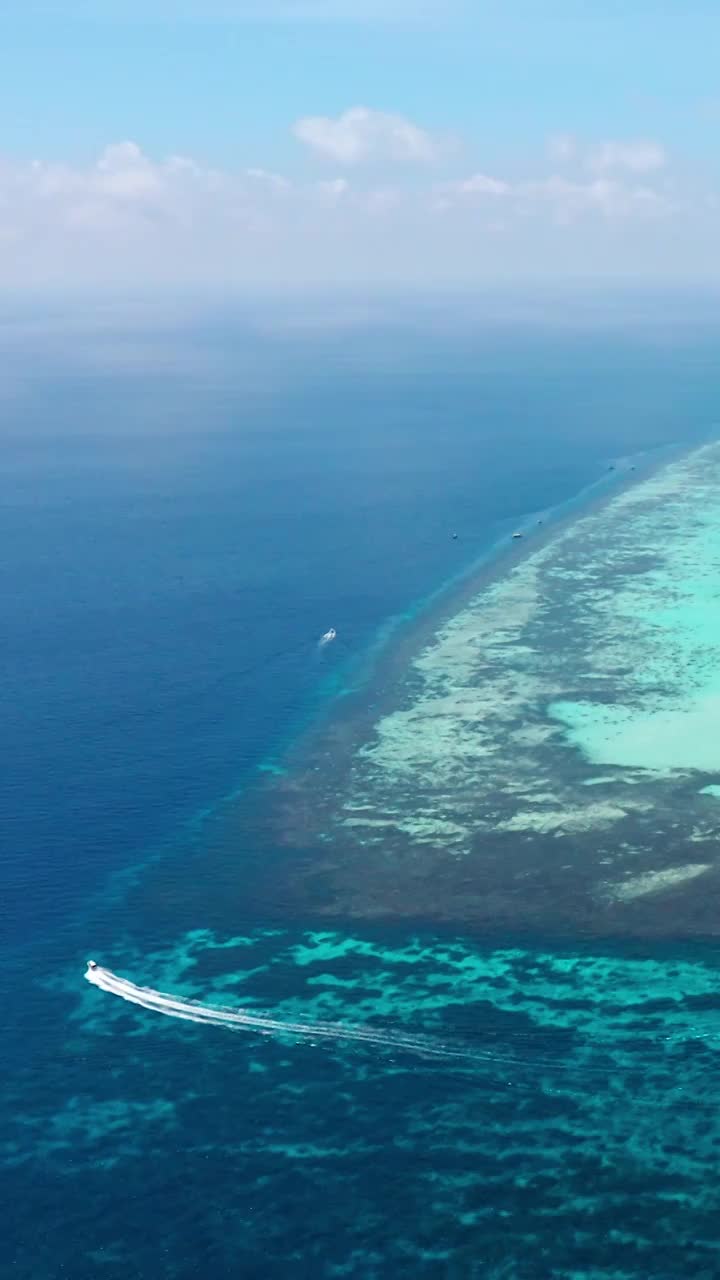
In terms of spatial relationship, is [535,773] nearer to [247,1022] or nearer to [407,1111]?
[247,1022]

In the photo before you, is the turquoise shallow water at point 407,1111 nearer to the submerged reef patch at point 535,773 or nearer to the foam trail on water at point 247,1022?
the foam trail on water at point 247,1022

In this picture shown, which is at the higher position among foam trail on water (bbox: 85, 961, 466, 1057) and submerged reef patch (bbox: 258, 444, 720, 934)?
submerged reef patch (bbox: 258, 444, 720, 934)

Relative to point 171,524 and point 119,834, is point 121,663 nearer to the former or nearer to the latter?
point 119,834

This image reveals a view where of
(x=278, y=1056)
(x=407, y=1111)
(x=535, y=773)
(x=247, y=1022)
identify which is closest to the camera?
(x=407, y=1111)

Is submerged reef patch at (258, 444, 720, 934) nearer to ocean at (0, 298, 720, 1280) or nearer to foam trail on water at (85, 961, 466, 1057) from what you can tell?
ocean at (0, 298, 720, 1280)

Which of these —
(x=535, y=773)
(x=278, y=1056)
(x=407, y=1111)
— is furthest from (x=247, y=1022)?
(x=535, y=773)

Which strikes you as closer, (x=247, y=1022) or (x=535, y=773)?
(x=247, y=1022)

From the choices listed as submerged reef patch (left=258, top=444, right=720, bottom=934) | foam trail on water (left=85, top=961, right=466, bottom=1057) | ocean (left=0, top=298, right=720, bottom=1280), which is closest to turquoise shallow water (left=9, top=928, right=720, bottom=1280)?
ocean (left=0, top=298, right=720, bottom=1280)

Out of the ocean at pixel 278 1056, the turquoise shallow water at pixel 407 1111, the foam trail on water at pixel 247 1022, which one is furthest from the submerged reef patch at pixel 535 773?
the foam trail on water at pixel 247 1022

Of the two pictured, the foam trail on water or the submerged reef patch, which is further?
the submerged reef patch
